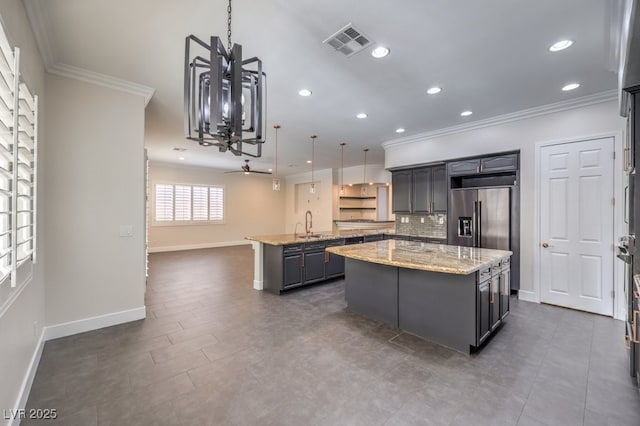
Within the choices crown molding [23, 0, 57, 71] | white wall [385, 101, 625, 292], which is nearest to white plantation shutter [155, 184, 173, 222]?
crown molding [23, 0, 57, 71]

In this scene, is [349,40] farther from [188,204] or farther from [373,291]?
[188,204]

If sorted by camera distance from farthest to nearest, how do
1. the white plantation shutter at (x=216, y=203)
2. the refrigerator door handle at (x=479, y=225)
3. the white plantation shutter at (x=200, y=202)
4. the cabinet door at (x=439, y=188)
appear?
the white plantation shutter at (x=216, y=203) → the white plantation shutter at (x=200, y=202) → the cabinet door at (x=439, y=188) → the refrigerator door handle at (x=479, y=225)

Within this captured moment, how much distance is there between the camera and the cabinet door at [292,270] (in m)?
4.55

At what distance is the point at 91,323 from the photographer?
3.12m

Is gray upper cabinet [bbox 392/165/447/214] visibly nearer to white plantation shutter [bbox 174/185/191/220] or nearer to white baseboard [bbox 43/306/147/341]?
white baseboard [bbox 43/306/147/341]

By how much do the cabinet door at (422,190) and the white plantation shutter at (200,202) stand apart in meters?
7.26

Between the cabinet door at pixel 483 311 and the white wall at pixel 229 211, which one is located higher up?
the white wall at pixel 229 211

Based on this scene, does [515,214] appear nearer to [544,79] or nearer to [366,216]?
[544,79]

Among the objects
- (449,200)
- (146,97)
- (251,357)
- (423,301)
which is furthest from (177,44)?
(449,200)

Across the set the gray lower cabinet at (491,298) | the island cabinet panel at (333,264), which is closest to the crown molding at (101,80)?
the island cabinet panel at (333,264)

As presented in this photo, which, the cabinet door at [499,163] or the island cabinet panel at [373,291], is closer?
the island cabinet panel at [373,291]

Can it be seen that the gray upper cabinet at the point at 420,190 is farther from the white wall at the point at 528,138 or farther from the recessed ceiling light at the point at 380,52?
the recessed ceiling light at the point at 380,52

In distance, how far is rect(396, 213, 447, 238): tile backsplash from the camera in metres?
5.79

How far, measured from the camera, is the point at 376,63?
289 cm
